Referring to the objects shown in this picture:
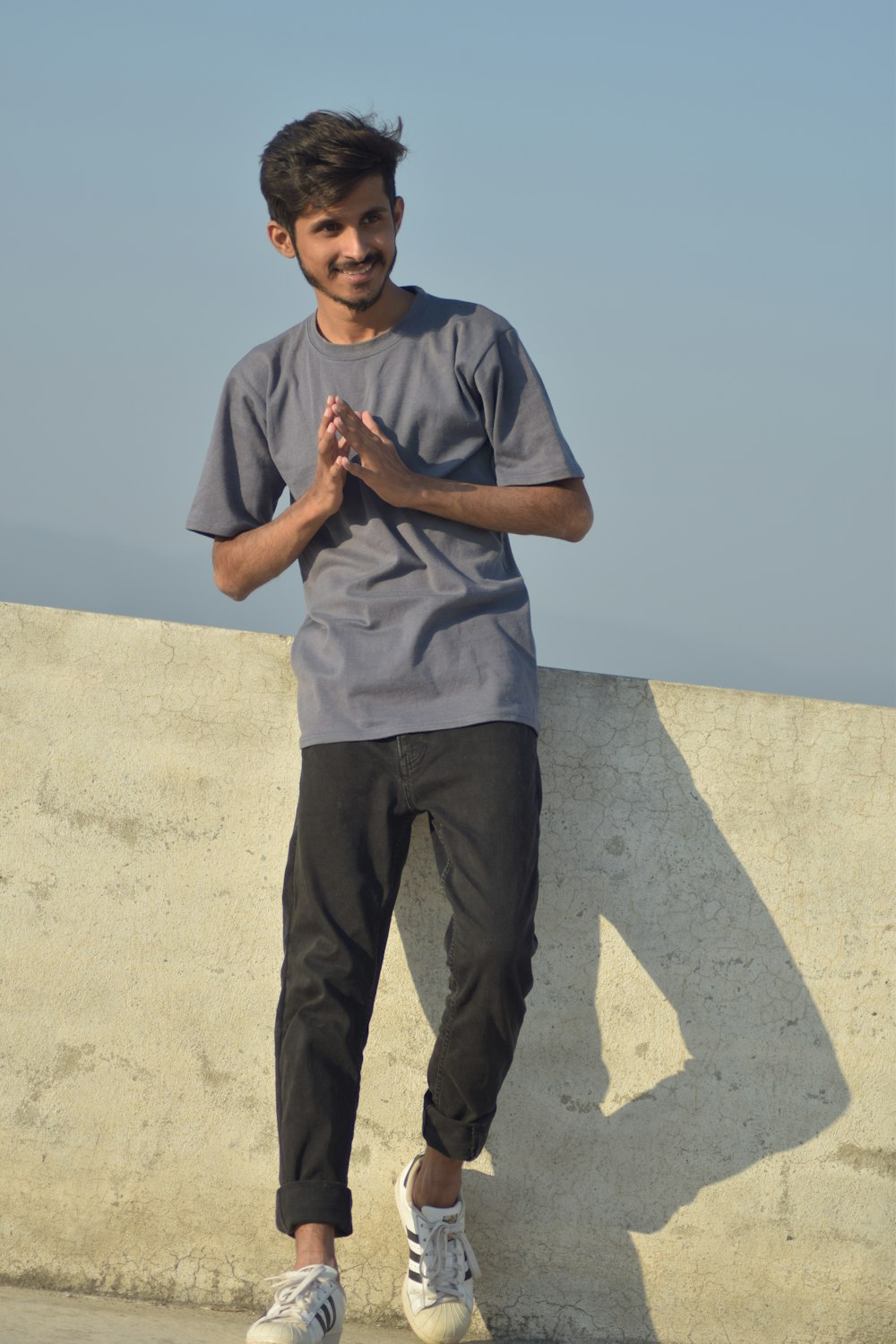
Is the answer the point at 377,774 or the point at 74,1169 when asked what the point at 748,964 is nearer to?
the point at 377,774

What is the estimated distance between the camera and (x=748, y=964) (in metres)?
2.63

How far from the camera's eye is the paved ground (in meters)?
2.22

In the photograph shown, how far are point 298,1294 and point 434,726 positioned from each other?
952 millimetres

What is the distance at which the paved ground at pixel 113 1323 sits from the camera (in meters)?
2.22

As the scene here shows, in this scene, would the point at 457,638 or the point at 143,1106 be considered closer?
the point at 457,638

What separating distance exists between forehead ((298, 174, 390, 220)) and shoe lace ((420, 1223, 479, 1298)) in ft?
6.23

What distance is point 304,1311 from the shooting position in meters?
2.06

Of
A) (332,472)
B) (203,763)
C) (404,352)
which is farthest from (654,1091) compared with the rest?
(404,352)

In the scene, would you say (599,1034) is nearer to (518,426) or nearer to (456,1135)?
(456,1135)

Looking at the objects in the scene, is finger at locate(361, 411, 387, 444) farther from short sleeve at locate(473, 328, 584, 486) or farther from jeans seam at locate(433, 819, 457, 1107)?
jeans seam at locate(433, 819, 457, 1107)

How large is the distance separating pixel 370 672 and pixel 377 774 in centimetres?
19

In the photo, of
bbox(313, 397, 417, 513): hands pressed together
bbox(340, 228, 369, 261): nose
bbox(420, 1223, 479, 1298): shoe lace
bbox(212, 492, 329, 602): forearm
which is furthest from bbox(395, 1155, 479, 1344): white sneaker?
bbox(340, 228, 369, 261): nose

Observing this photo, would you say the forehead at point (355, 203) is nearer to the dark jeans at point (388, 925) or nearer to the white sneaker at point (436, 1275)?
the dark jeans at point (388, 925)

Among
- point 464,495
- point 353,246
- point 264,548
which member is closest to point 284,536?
point 264,548
